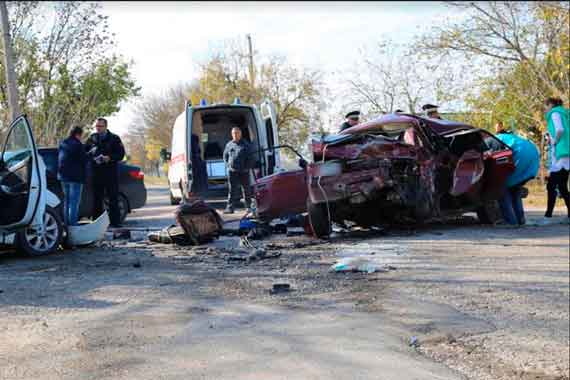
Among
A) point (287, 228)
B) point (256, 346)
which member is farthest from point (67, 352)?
point (287, 228)

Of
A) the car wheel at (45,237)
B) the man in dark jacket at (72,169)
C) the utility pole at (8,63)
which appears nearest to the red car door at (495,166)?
the man in dark jacket at (72,169)

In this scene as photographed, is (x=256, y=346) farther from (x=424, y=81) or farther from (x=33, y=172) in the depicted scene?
(x=424, y=81)

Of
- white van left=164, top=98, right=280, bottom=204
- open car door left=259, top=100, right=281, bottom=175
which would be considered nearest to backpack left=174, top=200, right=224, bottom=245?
white van left=164, top=98, right=280, bottom=204

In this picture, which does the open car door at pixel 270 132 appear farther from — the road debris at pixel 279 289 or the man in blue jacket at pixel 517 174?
the road debris at pixel 279 289

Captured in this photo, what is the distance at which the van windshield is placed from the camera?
41.4 feet

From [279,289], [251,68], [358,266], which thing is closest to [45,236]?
[279,289]

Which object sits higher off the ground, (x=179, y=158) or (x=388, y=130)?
(x=388, y=130)

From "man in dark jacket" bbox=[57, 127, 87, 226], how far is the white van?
3093mm

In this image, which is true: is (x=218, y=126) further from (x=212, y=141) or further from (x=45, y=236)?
(x=45, y=236)

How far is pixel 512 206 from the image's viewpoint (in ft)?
28.6

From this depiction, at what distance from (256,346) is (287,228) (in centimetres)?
516

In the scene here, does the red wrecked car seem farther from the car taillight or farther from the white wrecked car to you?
the car taillight

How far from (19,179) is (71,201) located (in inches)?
48.9

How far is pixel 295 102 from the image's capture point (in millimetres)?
39312
